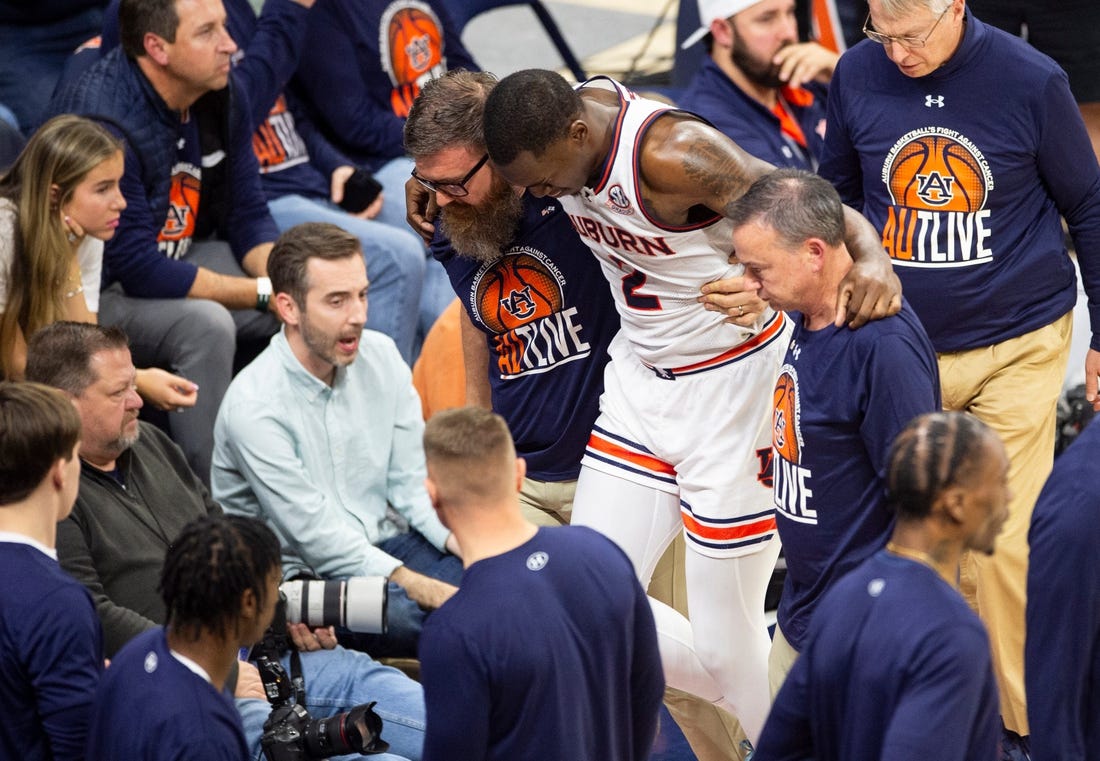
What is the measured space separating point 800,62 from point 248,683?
3155 mm

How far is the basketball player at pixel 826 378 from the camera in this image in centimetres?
291

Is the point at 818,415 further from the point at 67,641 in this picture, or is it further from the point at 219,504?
the point at 219,504

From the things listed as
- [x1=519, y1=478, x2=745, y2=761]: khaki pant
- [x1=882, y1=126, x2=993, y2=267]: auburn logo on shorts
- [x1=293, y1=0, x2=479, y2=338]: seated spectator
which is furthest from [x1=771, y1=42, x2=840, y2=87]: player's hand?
[x1=519, y1=478, x2=745, y2=761]: khaki pant

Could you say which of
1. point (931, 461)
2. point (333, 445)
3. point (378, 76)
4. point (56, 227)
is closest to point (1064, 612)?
point (931, 461)

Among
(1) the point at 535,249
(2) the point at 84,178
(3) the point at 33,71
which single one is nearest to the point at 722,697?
(1) the point at 535,249

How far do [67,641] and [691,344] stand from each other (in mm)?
1599

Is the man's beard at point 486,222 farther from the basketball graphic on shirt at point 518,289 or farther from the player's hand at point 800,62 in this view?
the player's hand at point 800,62

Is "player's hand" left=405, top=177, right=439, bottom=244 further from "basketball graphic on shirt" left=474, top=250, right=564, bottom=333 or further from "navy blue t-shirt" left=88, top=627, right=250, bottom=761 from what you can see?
"navy blue t-shirt" left=88, top=627, right=250, bottom=761

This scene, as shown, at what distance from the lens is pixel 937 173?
4.01 meters

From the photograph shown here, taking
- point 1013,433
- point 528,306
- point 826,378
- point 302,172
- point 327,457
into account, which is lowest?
point 327,457

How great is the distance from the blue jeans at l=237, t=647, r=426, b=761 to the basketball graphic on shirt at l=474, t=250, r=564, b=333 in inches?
38.8

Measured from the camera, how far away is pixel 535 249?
3.86m

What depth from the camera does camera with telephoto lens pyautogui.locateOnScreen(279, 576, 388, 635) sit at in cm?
391

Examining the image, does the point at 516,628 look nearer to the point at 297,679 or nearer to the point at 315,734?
the point at 315,734
